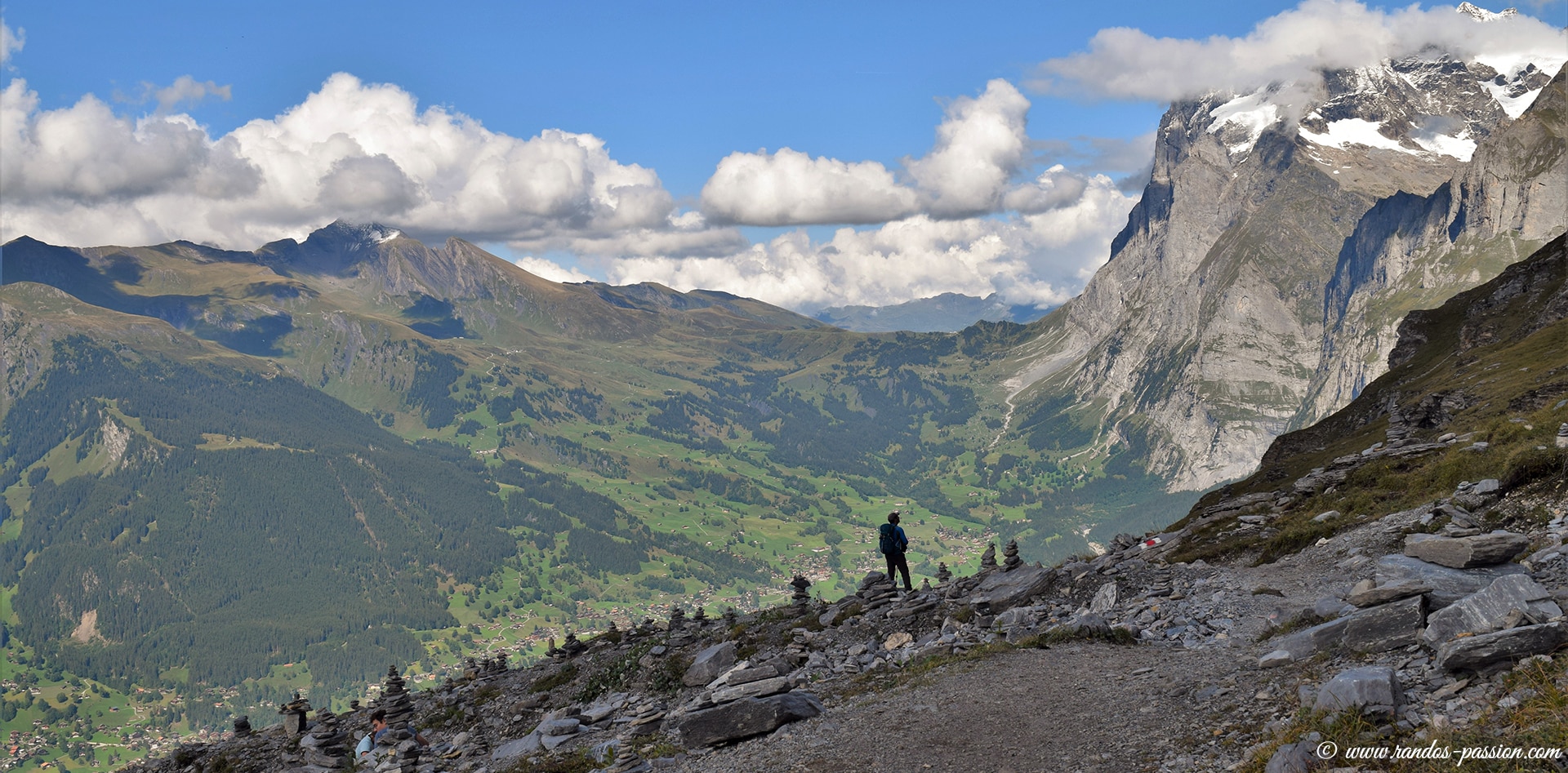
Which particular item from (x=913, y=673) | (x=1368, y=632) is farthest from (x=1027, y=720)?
(x=913, y=673)

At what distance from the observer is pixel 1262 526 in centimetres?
3912

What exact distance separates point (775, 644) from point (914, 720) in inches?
607

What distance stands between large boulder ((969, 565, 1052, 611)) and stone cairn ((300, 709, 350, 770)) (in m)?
25.9

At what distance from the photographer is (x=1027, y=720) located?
745 inches

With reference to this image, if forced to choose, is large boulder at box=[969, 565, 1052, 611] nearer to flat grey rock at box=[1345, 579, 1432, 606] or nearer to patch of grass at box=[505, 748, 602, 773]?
flat grey rock at box=[1345, 579, 1432, 606]

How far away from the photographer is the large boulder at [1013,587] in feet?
110

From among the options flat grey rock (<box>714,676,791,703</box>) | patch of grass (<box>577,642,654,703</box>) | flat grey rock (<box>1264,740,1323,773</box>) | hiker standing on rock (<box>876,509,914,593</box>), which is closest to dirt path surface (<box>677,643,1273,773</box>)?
flat grey rock (<box>714,676,791,703</box>)

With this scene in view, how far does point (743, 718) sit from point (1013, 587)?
16.8m

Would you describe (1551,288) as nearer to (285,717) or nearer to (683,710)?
(683,710)

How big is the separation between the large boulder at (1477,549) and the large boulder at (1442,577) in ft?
0.55

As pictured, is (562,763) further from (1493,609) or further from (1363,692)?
(1493,609)

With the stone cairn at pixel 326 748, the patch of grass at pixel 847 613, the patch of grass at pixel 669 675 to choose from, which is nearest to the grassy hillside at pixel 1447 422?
the patch of grass at pixel 847 613

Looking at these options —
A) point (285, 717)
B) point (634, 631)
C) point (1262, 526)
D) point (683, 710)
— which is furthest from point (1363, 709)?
point (285, 717)

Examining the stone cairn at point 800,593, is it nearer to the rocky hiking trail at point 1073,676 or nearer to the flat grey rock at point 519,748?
the rocky hiking trail at point 1073,676
